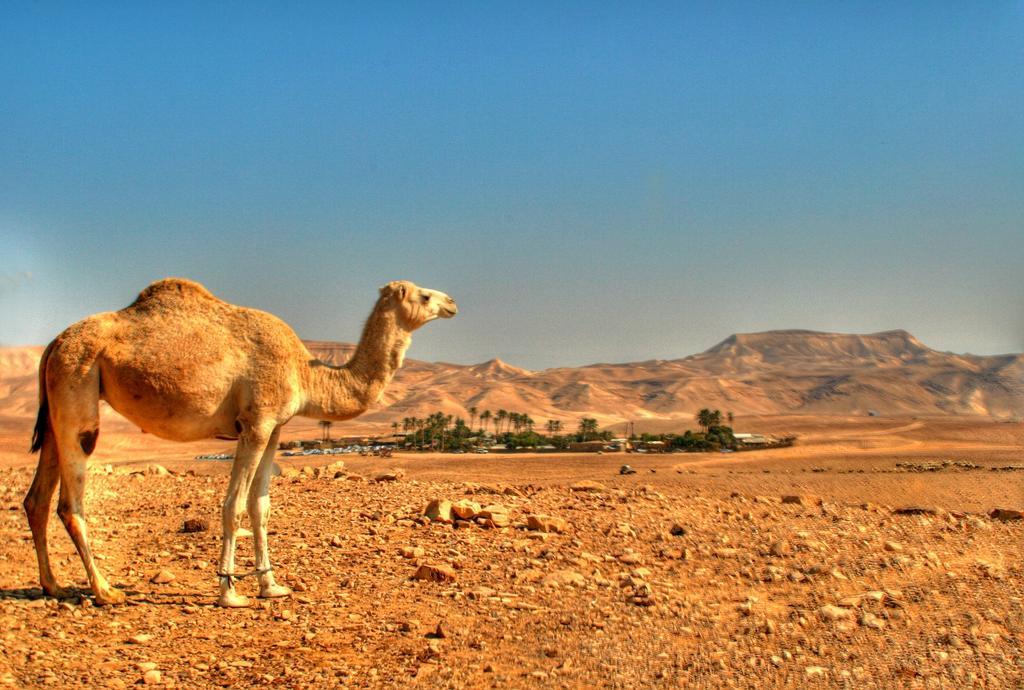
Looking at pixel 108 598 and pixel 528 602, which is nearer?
pixel 108 598

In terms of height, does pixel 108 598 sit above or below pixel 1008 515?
above

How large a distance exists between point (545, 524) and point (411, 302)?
15.7 feet

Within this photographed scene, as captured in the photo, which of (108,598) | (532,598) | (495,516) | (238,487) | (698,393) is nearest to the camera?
(108,598)

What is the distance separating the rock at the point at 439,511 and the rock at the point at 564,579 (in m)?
3.24

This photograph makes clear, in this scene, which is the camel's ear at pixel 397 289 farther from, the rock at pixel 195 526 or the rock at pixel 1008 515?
the rock at pixel 1008 515

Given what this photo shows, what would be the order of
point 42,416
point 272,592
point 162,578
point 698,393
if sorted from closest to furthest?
point 272,592
point 42,416
point 162,578
point 698,393

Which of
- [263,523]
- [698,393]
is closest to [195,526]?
[263,523]

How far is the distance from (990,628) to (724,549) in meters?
3.92

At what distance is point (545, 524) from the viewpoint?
13688 millimetres

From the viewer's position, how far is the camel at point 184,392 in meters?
9.48

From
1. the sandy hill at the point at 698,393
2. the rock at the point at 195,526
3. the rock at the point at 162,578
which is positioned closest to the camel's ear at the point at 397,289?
the rock at the point at 162,578

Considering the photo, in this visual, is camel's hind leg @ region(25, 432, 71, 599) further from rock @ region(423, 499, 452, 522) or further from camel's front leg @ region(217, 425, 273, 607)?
rock @ region(423, 499, 452, 522)

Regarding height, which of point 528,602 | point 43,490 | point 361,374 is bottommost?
point 528,602

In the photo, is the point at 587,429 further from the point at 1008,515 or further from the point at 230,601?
the point at 230,601
